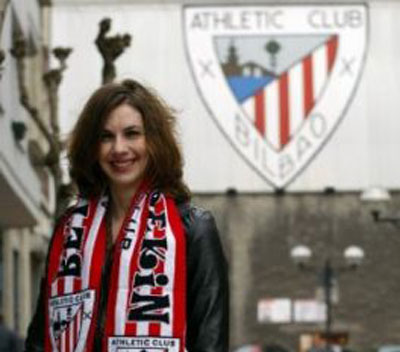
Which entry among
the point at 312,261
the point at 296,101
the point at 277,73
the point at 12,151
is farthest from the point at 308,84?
the point at 12,151

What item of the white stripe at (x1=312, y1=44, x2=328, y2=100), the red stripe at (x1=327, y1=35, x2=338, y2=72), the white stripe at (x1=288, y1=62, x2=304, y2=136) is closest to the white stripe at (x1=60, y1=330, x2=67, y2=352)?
the white stripe at (x1=288, y1=62, x2=304, y2=136)

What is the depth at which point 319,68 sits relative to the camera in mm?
45375

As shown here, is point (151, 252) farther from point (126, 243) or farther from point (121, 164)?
point (121, 164)

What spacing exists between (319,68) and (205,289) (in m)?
42.2

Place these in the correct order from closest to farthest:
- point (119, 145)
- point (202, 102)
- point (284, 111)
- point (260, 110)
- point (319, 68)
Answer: point (119, 145), point (260, 110), point (284, 111), point (202, 102), point (319, 68)

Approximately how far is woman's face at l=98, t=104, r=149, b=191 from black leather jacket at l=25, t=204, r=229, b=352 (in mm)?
156

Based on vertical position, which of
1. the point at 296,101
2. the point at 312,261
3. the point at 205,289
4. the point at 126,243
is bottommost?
the point at 312,261

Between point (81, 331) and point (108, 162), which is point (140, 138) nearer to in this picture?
point (108, 162)

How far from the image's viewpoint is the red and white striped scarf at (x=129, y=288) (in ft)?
11.0

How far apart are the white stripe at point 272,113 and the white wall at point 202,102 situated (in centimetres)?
123

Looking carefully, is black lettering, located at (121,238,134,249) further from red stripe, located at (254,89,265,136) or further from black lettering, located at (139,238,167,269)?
red stripe, located at (254,89,265,136)

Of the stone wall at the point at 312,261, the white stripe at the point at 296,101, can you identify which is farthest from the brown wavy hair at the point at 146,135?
the stone wall at the point at 312,261

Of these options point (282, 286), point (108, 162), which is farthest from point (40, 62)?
point (108, 162)

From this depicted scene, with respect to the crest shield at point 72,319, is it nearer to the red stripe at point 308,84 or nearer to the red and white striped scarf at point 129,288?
the red and white striped scarf at point 129,288
